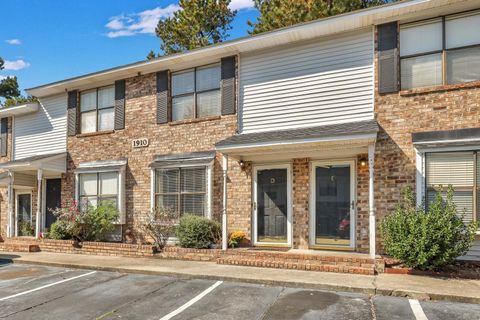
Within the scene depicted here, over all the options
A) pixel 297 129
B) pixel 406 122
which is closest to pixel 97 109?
pixel 297 129

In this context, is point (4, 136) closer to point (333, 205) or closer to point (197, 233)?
point (197, 233)

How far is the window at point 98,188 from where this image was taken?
13.1m

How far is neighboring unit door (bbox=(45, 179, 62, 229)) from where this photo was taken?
49.9 ft

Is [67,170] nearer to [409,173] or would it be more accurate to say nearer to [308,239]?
[308,239]

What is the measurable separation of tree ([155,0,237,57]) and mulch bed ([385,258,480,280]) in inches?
742

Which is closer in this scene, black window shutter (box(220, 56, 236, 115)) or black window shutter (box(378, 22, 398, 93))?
black window shutter (box(378, 22, 398, 93))

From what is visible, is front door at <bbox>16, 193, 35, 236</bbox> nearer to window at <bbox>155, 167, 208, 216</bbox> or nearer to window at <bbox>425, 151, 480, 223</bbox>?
window at <bbox>155, 167, 208, 216</bbox>

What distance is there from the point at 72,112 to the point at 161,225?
6170 millimetres

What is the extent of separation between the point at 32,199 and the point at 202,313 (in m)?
12.6

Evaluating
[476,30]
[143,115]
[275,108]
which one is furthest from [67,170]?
[476,30]

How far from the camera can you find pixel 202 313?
19.1 feet

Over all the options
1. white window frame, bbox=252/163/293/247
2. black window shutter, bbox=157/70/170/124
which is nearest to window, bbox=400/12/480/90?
white window frame, bbox=252/163/293/247

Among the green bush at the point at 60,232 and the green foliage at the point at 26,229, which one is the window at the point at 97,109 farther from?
the green foliage at the point at 26,229

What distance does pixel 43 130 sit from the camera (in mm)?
15445
